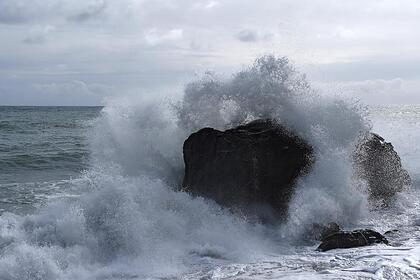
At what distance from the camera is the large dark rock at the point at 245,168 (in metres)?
9.24

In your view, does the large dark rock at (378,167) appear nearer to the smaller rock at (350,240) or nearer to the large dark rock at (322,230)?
the large dark rock at (322,230)

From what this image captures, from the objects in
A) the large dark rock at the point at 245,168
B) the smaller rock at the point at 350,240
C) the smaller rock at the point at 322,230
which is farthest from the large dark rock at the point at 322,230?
the large dark rock at the point at 245,168

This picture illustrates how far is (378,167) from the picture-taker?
38.1 ft

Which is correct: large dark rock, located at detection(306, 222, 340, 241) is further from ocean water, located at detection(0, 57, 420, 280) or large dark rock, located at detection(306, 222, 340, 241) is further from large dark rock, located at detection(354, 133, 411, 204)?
large dark rock, located at detection(354, 133, 411, 204)

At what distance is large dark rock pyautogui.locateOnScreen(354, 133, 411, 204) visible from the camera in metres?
11.1

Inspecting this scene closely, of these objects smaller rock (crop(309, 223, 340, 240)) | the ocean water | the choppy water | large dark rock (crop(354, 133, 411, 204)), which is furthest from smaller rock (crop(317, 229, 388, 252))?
the choppy water

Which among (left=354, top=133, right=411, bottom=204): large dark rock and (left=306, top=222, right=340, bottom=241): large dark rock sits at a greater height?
(left=354, top=133, right=411, bottom=204): large dark rock

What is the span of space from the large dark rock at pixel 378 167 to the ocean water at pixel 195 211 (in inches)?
13.0

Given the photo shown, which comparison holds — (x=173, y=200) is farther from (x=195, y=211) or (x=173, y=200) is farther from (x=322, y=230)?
(x=322, y=230)

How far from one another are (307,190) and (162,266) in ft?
11.8

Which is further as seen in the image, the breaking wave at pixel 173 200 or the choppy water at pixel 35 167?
the choppy water at pixel 35 167

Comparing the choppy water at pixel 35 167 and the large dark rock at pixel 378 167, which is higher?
the large dark rock at pixel 378 167

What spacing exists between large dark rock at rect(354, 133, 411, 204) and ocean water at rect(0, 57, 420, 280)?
1.08ft

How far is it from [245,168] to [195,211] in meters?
1.20
